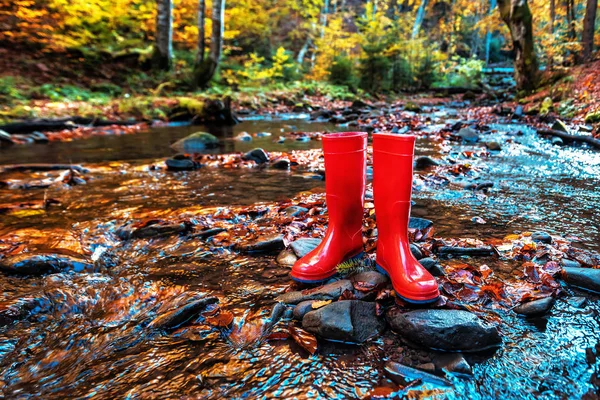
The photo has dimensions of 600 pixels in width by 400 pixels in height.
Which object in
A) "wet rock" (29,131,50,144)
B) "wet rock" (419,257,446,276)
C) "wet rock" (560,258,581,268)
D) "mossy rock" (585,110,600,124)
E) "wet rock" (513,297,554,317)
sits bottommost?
"wet rock" (513,297,554,317)

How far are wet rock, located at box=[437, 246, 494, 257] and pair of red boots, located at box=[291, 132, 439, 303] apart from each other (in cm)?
61

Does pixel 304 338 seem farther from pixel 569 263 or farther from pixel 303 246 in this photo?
pixel 569 263

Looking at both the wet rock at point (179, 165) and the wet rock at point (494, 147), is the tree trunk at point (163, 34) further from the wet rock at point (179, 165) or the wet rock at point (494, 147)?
the wet rock at point (494, 147)

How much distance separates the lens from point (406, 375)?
1.46 meters

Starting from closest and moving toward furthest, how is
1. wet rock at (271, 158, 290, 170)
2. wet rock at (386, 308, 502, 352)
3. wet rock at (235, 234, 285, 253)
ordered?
wet rock at (386, 308, 502, 352), wet rock at (235, 234, 285, 253), wet rock at (271, 158, 290, 170)

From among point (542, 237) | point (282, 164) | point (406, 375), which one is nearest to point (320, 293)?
point (406, 375)

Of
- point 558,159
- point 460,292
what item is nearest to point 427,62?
point 558,159

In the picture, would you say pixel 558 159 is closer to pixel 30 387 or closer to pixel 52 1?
pixel 30 387

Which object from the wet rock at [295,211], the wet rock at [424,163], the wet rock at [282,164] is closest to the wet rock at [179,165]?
the wet rock at [282,164]

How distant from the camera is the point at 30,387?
4.80 ft

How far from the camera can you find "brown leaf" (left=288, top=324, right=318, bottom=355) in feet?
5.42

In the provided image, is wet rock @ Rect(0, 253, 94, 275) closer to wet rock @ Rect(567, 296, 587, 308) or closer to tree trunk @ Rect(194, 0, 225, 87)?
wet rock @ Rect(567, 296, 587, 308)

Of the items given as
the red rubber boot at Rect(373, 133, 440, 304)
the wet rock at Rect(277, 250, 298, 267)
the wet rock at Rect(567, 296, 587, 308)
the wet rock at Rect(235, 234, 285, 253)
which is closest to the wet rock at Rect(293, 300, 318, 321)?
the red rubber boot at Rect(373, 133, 440, 304)

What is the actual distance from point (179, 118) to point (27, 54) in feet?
23.5
